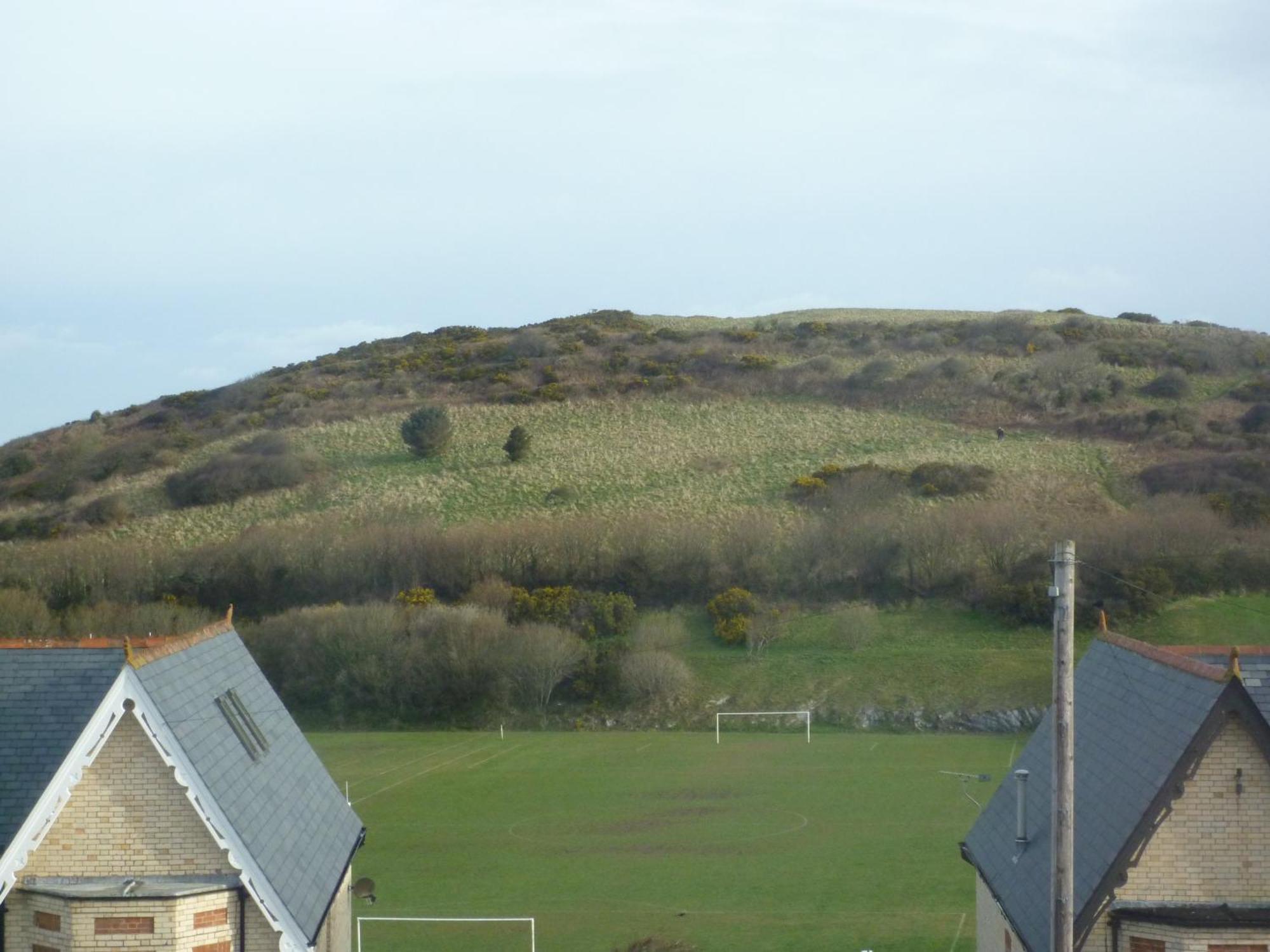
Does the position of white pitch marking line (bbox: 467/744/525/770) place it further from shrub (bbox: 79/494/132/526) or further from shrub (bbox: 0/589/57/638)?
shrub (bbox: 79/494/132/526)

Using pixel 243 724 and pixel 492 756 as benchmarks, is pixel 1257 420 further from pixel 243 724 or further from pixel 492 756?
pixel 243 724

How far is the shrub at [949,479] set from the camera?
7162 cm

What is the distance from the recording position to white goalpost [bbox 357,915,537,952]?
24328 mm

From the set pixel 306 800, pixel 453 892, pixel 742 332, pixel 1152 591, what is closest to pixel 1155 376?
pixel 742 332

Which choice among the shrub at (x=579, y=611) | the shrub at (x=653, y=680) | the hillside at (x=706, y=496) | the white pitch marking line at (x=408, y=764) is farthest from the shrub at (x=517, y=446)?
the white pitch marking line at (x=408, y=764)

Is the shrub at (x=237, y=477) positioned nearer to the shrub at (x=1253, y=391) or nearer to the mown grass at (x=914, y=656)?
the mown grass at (x=914, y=656)

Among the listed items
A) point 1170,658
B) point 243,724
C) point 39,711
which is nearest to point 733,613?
point 243,724

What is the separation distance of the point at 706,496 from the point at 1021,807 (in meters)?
59.3

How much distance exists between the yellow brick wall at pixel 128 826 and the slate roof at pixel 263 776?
1.19 feet

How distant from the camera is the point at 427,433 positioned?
84438 millimetres

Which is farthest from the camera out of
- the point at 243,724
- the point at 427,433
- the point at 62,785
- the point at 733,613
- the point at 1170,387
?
the point at 1170,387

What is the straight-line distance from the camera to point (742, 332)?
4535 inches

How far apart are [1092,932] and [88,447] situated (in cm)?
9222

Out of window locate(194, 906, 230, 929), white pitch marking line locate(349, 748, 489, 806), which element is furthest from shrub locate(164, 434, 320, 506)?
window locate(194, 906, 230, 929)
